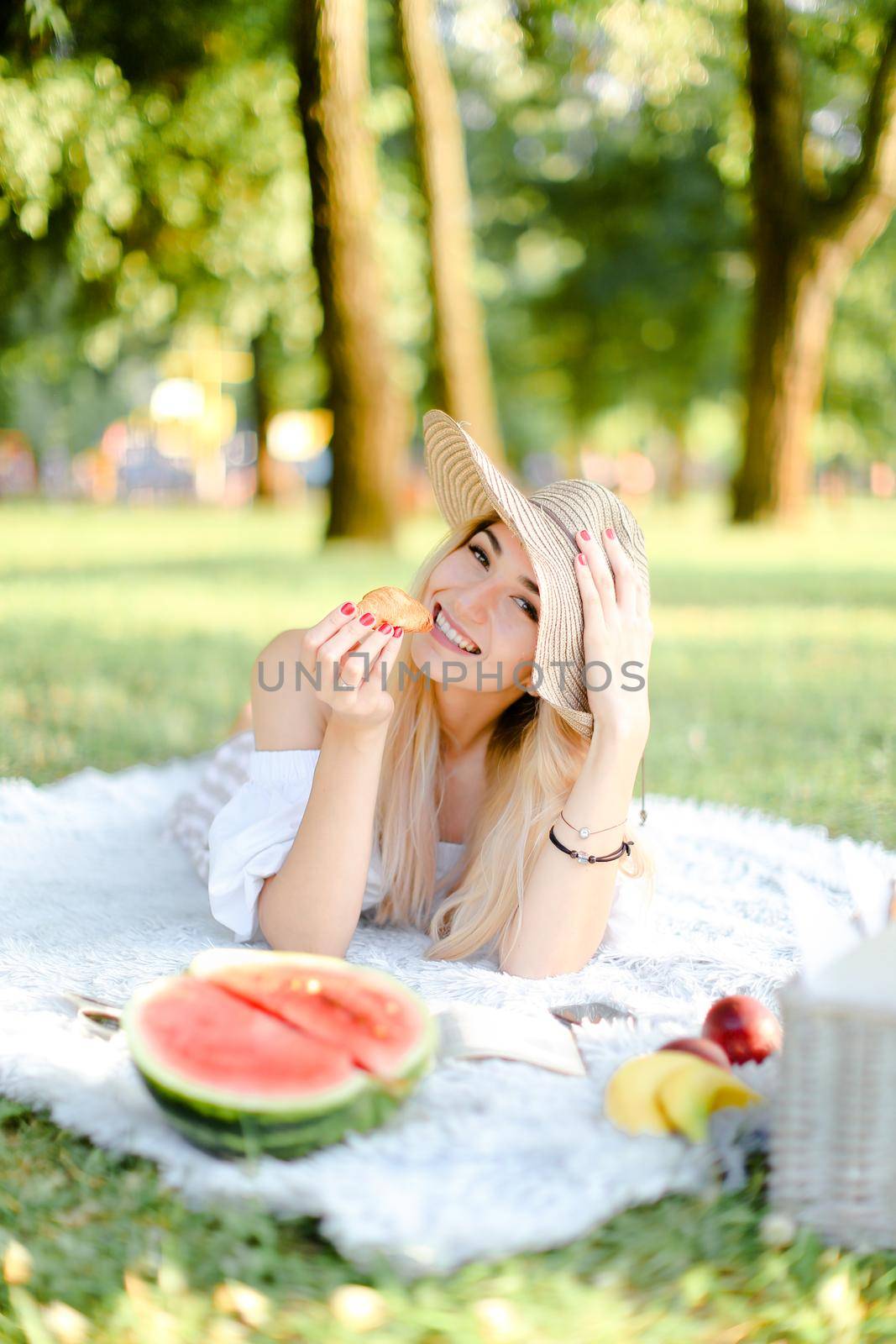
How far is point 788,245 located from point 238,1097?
40.4 feet

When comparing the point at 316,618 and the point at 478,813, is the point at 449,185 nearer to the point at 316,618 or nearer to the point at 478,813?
the point at 316,618

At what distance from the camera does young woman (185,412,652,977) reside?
2336 millimetres

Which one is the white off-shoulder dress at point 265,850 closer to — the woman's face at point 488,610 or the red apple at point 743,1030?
the woman's face at point 488,610

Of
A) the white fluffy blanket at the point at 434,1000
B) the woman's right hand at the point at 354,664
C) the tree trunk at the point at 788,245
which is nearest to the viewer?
the white fluffy blanket at the point at 434,1000

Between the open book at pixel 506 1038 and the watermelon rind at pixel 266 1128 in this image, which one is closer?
the watermelon rind at pixel 266 1128

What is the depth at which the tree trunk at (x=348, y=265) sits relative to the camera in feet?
30.6

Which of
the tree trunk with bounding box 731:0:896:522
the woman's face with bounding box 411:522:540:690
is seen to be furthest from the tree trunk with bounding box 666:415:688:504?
the woman's face with bounding box 411:522:540:690

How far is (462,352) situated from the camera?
12523 millimetres

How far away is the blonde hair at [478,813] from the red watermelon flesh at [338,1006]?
60 centimetres

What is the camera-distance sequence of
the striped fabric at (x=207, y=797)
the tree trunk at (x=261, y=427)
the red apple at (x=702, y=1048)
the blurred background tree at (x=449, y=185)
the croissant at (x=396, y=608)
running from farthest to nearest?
the tree trunk at (x=261, y=427) < the blurred background tree at (x=449, y=185) < the striped fabric at (x=207, y=797) < the croissant at (x=396, y=608) < the red apple at (x=702, y=1048)

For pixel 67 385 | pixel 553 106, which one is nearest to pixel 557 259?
pixel 553 106

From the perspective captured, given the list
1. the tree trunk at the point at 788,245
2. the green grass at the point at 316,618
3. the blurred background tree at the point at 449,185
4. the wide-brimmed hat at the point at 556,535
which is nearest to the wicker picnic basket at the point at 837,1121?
the green grass at the point at 316,618

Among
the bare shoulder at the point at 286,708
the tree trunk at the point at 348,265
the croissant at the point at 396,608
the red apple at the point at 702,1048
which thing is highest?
the tree trunk at the point at 348,265

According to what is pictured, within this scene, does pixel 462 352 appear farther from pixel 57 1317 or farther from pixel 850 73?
pixel 57 1317
